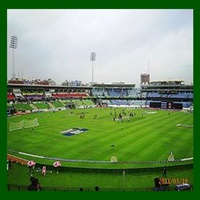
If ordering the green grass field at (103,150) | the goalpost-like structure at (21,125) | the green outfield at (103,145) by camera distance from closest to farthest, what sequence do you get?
the green grass field at (103,150)
the green outfield at (103,145)
the goalpost-like structure at (21,125)

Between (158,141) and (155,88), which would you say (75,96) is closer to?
(155,88)

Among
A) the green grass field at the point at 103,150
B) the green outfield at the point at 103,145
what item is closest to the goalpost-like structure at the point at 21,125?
the green outfield at the point at 103,145

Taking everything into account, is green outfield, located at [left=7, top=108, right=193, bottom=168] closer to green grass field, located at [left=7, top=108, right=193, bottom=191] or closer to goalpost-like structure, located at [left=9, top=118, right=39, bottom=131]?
green grass field, located at [left=7, top=108, right=193, bottom=191]

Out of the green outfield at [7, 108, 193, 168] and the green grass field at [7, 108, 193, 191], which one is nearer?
the green grass field at [7, 108, 193, 191]

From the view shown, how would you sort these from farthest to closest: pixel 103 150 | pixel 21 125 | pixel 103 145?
1. pixel 21 125
2. pixel 103 145
3. pixel 103 150

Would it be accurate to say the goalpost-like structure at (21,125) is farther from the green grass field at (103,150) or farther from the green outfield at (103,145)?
the green grass field at (103,150)

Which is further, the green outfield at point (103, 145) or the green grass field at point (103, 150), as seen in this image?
the green outfield at point (103, 145)

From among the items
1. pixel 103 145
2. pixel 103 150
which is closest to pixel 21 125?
pixel 103 145

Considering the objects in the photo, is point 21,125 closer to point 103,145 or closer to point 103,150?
point 103,145

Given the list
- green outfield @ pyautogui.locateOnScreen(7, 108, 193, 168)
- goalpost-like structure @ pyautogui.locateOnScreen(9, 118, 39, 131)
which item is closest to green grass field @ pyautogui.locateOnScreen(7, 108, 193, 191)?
green outfield @ pyautogui.locateOnScreen(7, 108, 193, 168)

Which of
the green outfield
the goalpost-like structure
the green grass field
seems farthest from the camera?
the goalpost-like structure

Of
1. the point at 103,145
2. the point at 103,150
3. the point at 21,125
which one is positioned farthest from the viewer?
the point at 21,125

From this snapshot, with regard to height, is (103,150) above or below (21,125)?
below

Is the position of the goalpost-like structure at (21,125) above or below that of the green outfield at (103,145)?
above
